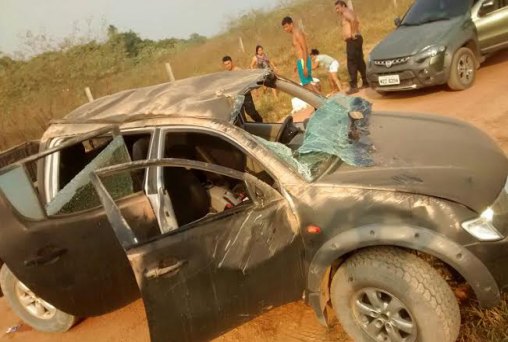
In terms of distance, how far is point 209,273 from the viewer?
271 centimetres

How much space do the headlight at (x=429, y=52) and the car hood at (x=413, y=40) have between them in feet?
0.21

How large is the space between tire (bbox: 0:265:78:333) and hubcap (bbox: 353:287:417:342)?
2700mm

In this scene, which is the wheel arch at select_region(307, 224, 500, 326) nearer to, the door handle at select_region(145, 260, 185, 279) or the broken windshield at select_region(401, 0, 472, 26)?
the door handle at select_region(145, 260, 185, 279)

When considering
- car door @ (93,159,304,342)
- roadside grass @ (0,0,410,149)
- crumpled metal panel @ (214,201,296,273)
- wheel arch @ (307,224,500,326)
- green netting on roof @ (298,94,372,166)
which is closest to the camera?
wheel arch @ (307,224,500,326)

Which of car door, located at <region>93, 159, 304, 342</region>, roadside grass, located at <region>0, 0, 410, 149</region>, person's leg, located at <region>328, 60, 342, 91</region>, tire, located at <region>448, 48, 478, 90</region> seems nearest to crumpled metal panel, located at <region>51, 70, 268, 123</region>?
car door, located at <region>93, 159, 304, 342</region>

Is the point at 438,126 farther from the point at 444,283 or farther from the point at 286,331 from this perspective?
the point at 286,331

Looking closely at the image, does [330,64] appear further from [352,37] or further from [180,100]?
[180,100]

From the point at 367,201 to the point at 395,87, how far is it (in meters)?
5.76

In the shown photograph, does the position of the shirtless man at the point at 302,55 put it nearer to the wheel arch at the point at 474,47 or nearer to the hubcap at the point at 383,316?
the wheel arch at the point at 474,47

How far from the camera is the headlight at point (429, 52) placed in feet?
24.1

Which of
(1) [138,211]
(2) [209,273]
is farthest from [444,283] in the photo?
(1) [138,211]

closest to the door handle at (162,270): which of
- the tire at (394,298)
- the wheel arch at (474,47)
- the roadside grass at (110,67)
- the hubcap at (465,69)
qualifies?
the tire at (394,298)

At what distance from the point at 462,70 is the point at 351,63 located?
2.49 metres

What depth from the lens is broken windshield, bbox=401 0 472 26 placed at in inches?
311
